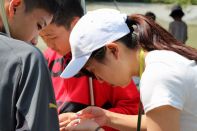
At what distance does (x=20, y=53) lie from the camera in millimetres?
1495

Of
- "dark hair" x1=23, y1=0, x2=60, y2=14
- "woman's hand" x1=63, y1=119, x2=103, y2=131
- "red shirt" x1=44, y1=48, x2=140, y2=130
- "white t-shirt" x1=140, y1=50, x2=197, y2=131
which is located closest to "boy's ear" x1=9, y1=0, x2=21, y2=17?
"dark hair" x1=23, y1=0, x2=60, y2=14

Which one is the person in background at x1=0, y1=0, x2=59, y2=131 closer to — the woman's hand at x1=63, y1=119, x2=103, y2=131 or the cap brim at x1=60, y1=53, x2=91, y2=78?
the cap brim at x1=60, y1=53, x2=91, y2=78

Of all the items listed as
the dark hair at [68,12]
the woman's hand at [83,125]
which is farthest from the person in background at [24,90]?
the dark hair at [68,12]

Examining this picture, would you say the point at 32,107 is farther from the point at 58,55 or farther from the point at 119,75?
the point at 58,55

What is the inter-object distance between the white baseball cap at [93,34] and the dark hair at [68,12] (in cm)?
53

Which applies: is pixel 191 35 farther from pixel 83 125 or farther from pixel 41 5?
pixel 41 5

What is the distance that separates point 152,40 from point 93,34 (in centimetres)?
24

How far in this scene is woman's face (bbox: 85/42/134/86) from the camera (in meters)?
1.93

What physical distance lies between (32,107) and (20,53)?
0.17 m

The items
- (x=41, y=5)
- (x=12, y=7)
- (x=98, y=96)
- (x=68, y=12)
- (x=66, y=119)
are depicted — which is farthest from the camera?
(x=68, y=12)

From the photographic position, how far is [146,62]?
1.84 meters

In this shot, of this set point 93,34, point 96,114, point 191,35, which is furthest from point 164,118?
point 191,35

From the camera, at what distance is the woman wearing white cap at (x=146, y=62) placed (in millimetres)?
1720

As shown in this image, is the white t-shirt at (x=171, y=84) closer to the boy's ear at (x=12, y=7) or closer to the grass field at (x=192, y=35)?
the boy's ear at (x=12, y=7)
